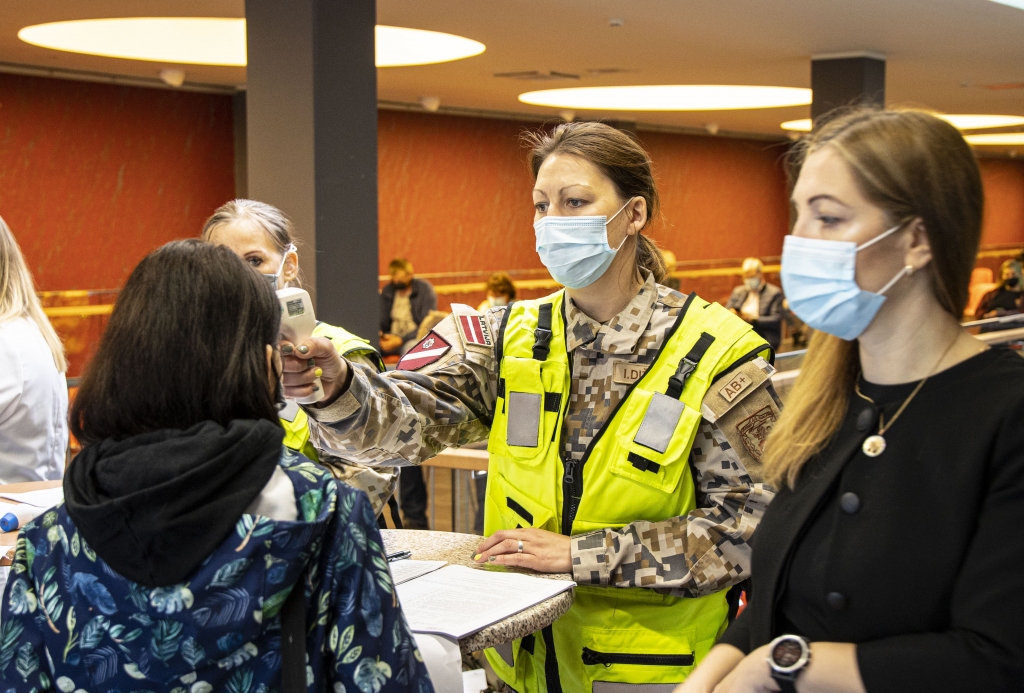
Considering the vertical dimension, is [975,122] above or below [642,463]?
above

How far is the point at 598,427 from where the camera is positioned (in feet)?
7.23

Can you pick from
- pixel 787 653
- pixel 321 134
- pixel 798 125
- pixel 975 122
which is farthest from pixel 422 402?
pixel 975 122

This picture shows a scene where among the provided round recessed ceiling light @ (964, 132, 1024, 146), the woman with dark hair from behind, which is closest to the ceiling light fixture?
round recessed ceiling light @ (964, 132, 1024, 146)

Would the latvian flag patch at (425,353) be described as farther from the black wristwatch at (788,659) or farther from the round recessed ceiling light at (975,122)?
the round recessed ceiling light at (975,122)

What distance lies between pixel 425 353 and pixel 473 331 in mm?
126

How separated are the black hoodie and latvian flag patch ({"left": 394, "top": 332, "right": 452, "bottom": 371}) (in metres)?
0.97

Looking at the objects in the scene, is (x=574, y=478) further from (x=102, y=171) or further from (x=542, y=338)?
(x=102, y=171)

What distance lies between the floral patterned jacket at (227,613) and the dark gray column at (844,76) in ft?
32.8

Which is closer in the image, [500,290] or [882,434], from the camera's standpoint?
[882,434]

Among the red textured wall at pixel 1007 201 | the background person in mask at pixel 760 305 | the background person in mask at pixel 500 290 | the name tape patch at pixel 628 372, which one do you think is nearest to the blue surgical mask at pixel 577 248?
the name tape patch at pixel 628 372

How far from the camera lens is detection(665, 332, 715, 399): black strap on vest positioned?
2.17 meters

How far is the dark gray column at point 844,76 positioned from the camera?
10625 millimetres

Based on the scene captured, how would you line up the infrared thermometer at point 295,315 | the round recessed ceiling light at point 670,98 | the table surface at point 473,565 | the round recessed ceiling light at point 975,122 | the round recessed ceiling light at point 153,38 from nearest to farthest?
the table surface at point 473,565 < the infrared thermometer at point 295,315 < the round recessed ceiling light at point 153,38 < the round recessed ceiling light at point 670,98 < the round recessed ceiling light at point 975,122

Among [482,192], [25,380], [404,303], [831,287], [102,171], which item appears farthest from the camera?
[482,192]
